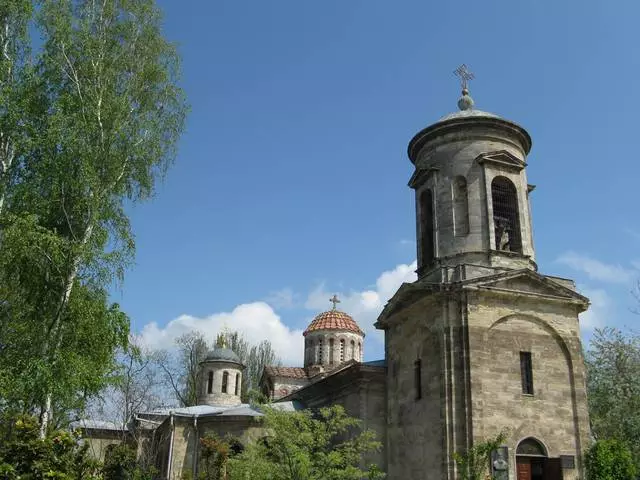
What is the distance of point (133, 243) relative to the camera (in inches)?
643

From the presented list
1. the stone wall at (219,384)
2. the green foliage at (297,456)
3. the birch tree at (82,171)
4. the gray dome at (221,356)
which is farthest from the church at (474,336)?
the gray dome at (221,356)

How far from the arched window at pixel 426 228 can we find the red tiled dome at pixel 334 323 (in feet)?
54.4

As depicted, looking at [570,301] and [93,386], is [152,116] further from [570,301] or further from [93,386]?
[570,301]

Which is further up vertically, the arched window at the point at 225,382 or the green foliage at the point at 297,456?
the arched window at the point at 225,382

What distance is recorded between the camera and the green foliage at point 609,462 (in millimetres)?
16672

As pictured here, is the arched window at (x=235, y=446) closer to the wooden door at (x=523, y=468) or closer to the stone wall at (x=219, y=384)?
the stone wall at (x=219, y=384)

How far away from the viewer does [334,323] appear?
37844 mm

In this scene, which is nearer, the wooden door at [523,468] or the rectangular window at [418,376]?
the wooden door at [523,468]

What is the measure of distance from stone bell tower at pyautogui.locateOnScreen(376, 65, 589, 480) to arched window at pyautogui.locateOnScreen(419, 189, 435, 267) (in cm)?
4

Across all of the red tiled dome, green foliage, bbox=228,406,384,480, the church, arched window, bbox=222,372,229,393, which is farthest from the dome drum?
green foliage, bbox=228,406,384,480

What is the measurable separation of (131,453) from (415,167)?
18.8 metres

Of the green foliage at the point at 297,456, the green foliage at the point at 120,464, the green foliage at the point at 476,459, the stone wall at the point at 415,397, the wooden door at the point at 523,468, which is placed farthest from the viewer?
the green foliage at the point at 120,464

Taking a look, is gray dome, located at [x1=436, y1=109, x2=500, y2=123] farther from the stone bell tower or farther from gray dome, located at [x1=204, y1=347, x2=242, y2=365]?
gray dome, located at [x1=204, y1=347, x2=242, y2=365]

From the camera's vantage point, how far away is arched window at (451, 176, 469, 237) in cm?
2056
